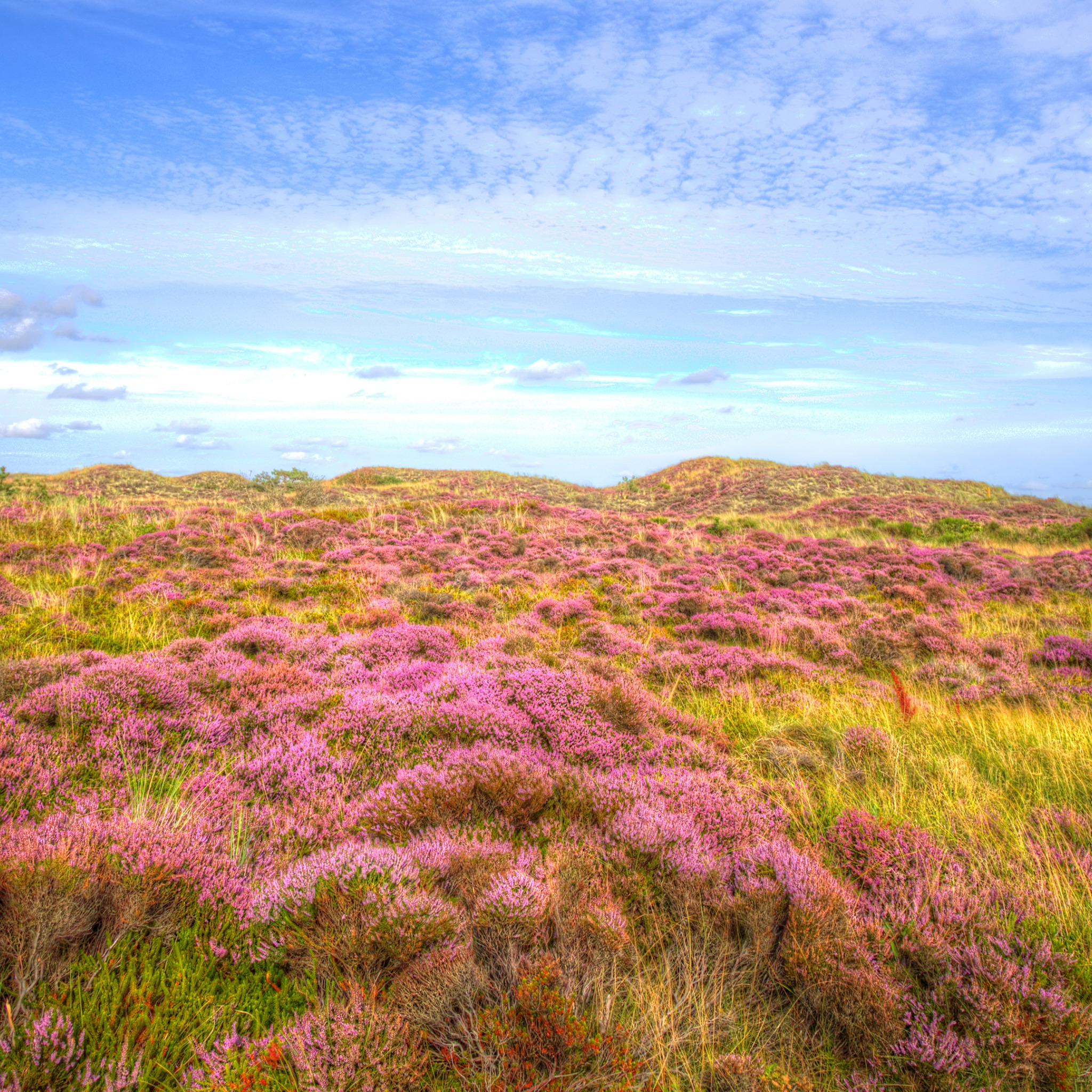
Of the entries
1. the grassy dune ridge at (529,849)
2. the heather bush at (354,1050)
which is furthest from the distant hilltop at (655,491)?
the heather bush at (354,1050)

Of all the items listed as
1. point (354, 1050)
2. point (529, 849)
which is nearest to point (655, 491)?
point (529, 849)

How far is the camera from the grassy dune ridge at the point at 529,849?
2.17 m

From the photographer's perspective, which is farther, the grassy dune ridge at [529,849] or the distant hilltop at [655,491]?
the distant hilltop at [655,491]

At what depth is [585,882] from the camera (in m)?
3.00

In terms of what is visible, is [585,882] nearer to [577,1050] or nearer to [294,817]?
[577,1050]

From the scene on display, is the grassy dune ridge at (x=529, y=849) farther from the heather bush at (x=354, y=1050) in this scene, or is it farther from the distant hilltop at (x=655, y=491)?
the distant hilltop at (x=655, y=491)

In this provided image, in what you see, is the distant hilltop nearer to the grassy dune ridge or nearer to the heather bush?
the grassy dune ridge

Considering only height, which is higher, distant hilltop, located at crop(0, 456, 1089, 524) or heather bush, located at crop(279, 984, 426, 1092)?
distant hilltop, located at crop(0, 456, 1089, 524)

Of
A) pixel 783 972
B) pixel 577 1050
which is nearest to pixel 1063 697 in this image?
pixel 783 972

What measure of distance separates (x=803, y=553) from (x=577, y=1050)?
16.1 metres

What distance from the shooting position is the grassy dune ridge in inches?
85.4

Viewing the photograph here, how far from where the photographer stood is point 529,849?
10.7 ft

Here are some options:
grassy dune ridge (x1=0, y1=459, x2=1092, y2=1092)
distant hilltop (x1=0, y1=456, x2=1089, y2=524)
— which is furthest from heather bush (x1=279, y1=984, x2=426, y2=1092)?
distant hilltop (x1=0, y1=456, x2=1089, y2=524)

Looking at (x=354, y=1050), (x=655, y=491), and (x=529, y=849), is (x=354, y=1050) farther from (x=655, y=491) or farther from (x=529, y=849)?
(x=655, y=491)
